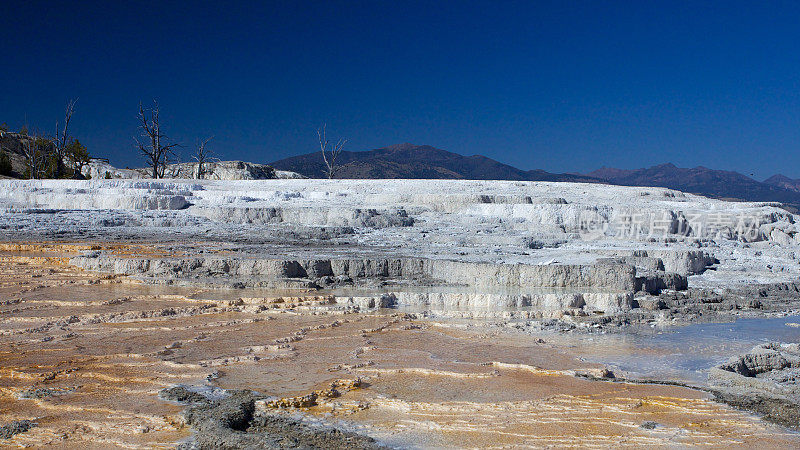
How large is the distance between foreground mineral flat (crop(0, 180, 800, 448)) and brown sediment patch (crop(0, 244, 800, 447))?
0.08ft

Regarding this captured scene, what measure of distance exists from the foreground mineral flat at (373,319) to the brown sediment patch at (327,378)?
0.02 metres

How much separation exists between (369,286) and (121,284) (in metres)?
3.70

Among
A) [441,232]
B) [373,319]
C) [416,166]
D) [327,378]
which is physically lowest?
[327,378]

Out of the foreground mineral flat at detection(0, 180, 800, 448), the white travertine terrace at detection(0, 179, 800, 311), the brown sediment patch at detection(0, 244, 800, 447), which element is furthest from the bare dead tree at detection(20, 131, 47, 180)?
the brown sediment patch at detection(0, 244, 800, 447)

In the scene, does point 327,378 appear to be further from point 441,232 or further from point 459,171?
point 459,171

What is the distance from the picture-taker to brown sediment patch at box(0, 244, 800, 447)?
3.89 metres

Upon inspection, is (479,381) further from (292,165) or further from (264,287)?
(292,165)

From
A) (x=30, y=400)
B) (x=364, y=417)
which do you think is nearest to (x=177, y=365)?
(x=30, y=400)

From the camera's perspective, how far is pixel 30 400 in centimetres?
429

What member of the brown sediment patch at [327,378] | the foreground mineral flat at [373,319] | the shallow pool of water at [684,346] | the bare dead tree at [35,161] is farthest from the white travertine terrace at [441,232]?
the bare dead tree at [35,161]

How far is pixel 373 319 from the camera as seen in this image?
7.42 meters

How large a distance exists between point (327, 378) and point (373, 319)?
245 cm

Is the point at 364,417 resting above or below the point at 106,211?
below

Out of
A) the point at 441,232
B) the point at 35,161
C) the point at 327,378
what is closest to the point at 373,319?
the point at 327,378
